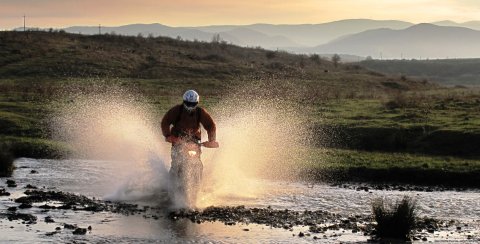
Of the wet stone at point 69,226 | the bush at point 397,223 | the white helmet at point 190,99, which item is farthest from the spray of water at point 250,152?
the bush at point 397,223

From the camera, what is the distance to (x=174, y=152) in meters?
20.3

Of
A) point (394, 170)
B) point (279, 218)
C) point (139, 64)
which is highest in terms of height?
point (139, 64)

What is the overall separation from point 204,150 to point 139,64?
63.6m

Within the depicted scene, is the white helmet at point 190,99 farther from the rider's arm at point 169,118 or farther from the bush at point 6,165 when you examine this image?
the bush at point 6,165

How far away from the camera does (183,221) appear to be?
719 inches

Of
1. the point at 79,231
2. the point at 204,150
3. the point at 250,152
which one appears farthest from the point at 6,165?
the point at 250,152

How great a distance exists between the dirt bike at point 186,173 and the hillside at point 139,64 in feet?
170

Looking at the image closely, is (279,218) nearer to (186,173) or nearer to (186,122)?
(186,173)

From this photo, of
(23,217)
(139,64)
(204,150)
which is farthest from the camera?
(139,64)

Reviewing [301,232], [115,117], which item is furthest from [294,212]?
[115,117]

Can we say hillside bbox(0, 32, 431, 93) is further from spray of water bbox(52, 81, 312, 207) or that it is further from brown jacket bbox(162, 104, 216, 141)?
brown jacket bbox(162, 104, 216, 141)

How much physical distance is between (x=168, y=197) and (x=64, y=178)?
6063 millimetres

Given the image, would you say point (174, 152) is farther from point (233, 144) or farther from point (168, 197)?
point (233, 144)

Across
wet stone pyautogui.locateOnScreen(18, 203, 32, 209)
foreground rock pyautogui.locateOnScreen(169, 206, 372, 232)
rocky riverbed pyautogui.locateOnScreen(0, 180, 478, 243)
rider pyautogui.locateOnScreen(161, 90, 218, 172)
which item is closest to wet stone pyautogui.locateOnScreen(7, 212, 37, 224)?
rocky riverbed pyautogui.locateOnScreen(0, 180, 478, 243)
